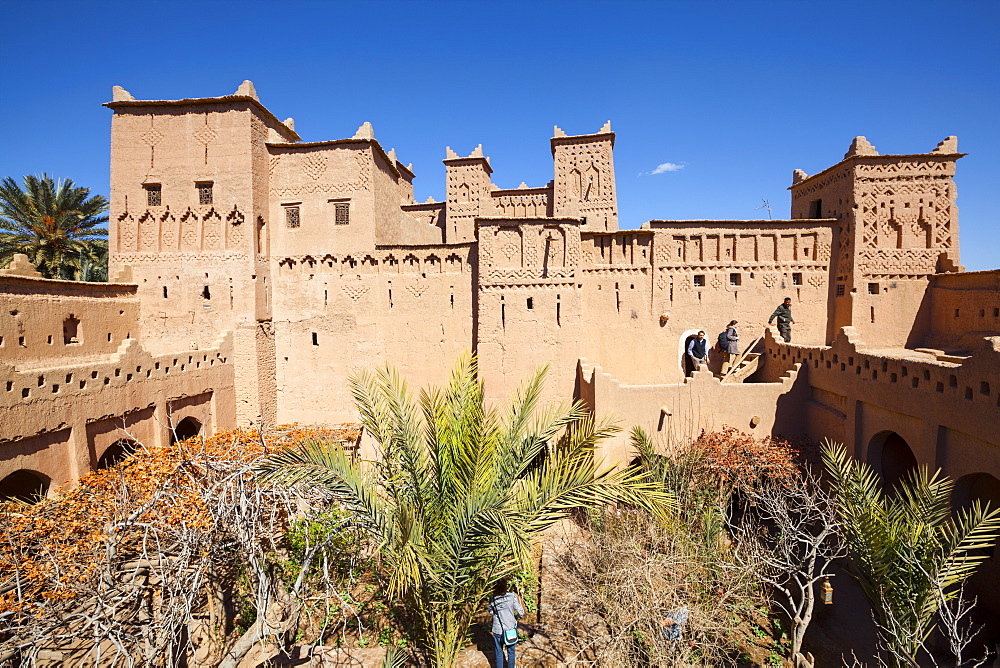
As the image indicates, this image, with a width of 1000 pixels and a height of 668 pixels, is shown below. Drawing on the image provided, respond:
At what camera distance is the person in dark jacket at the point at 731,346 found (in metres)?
15.5

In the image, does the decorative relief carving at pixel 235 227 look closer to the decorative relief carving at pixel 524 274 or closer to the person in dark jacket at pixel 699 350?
the decorative relief carving at pixel 524 274

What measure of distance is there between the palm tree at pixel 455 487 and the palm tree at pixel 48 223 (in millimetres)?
19429

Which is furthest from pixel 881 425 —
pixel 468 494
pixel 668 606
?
pixel 468 494

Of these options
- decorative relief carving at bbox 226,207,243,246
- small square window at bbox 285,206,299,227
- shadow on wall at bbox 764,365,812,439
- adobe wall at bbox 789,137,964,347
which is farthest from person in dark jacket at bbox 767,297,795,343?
decorative relief carving at bbox 226,207,243,246

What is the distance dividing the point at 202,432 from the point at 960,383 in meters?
18.3

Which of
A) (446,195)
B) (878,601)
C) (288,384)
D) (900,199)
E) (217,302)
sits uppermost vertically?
(446,195)

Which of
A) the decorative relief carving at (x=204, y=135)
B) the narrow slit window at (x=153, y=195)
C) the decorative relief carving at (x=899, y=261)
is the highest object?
the decorative relief carving at (x=204, y=135)

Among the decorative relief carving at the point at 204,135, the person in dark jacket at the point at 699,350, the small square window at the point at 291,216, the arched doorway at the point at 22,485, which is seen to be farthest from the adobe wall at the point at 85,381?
the person in dark jacket at the point at 699,350

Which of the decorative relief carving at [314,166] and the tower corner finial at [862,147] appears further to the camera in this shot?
the decorative relief carving at [314,166]

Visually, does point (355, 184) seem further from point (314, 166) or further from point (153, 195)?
point (153, 195)

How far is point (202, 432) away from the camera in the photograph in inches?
589

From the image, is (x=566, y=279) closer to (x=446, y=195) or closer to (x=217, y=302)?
(x=446, y=195)

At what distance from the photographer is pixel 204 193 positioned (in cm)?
1600

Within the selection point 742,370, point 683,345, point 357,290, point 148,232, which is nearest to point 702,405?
point 742,370
